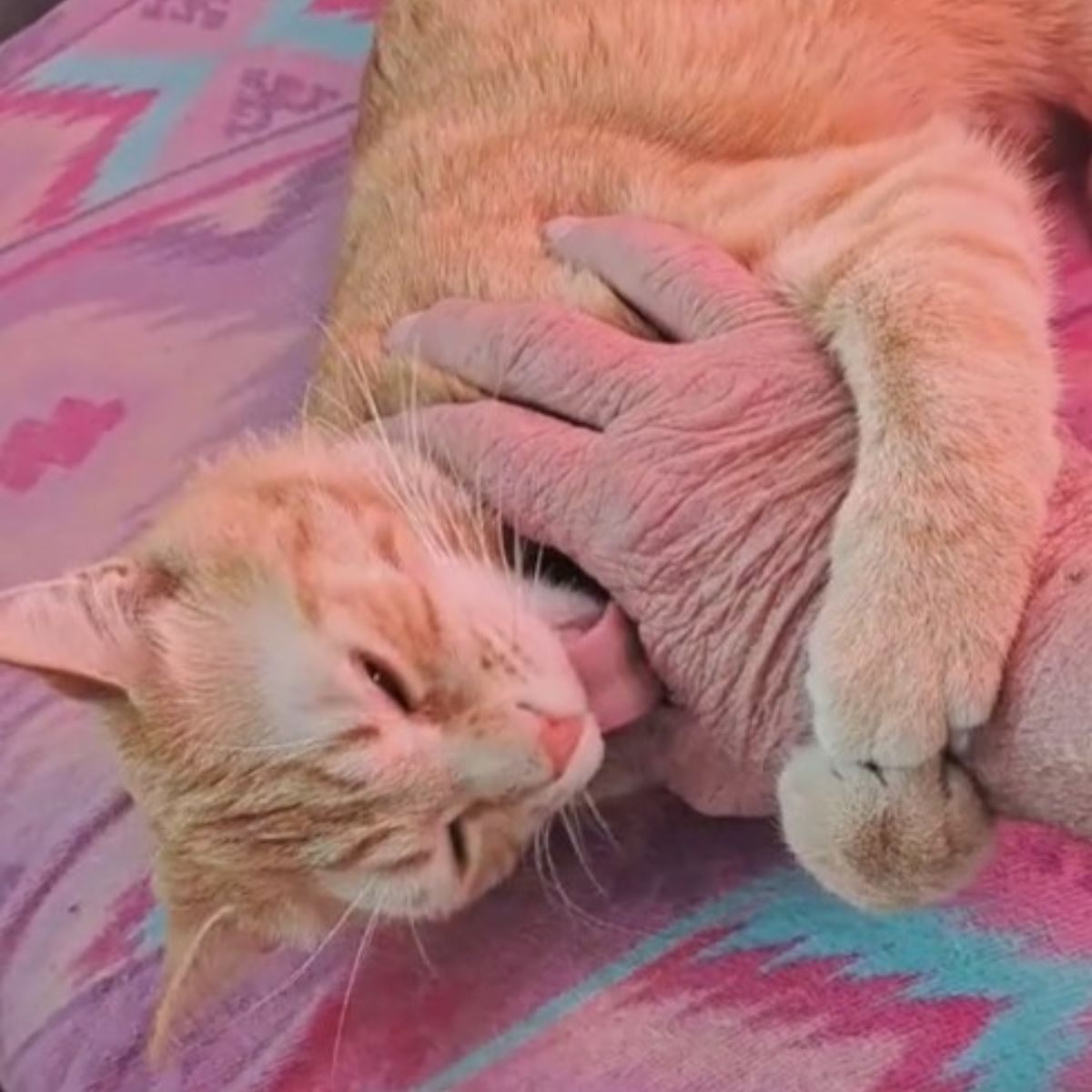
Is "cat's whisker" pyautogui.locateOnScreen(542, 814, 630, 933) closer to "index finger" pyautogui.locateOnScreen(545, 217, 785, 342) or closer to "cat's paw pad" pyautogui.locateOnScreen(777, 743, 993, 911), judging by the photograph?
"cat's paw pad" pyautogui.locateOnScreen(777, 743, 993, 911)

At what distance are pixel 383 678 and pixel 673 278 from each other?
0.31 m

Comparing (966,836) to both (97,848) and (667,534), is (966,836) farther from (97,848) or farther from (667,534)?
(97,848)

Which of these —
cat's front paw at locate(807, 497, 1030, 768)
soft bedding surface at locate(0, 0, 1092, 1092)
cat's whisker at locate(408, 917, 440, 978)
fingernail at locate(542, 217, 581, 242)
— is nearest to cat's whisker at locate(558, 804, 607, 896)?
soft bedding surface at locate(0, 0, 1092, 1092)

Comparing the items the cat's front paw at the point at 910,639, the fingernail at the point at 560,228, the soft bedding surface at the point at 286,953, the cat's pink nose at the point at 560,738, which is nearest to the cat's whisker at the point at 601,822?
the soft bedding surface at the point at 286,953

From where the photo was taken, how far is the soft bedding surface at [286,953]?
1.08 m

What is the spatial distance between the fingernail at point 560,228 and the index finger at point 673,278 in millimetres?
18

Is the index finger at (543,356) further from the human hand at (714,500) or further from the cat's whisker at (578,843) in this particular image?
the cat's whisker at (578,843)

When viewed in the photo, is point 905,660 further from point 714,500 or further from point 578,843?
point 578,843

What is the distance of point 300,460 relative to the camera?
129 centimetres

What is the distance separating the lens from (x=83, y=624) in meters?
1.17

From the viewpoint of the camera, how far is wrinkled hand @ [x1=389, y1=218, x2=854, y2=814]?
3.51ft

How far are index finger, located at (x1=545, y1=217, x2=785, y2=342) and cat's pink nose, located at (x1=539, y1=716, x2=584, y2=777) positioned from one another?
0.25 metres

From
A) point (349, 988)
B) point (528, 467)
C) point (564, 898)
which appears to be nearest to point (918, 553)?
point (528, 467)

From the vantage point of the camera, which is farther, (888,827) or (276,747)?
(276,747)
